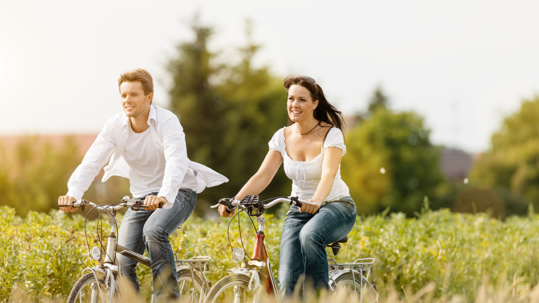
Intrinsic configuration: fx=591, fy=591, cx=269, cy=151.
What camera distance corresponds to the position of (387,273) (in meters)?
6.39

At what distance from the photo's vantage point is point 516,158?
47344 mm

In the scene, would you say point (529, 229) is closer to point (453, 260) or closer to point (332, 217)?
point (453, 260)

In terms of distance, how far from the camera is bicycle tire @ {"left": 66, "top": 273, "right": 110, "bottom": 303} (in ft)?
11.9

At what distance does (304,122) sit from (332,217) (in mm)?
763

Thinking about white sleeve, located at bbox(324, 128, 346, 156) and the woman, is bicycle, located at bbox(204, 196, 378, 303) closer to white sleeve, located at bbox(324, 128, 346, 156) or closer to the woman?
the woman

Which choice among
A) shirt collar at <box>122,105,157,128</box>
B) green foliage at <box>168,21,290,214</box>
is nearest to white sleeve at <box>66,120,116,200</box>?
shirt collar at <box>122,105,157,128</box>

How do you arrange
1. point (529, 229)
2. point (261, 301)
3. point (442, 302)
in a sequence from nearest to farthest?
1. point (442, 302)
2. point (261, 301)
3. point (529, 229)

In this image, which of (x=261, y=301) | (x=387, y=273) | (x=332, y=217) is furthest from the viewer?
(x=387, y=273)

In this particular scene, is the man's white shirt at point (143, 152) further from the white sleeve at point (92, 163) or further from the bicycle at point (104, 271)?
the bicycle at point (104, 271)

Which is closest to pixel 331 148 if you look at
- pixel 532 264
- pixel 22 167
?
pixel 532 264

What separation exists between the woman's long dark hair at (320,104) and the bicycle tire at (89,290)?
1.93m

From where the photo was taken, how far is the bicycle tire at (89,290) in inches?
143

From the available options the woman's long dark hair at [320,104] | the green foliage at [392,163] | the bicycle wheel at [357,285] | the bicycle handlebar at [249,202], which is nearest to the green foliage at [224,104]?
the green foliage at [392,163]

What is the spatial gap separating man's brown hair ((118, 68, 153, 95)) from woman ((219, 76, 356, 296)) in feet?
3.32
